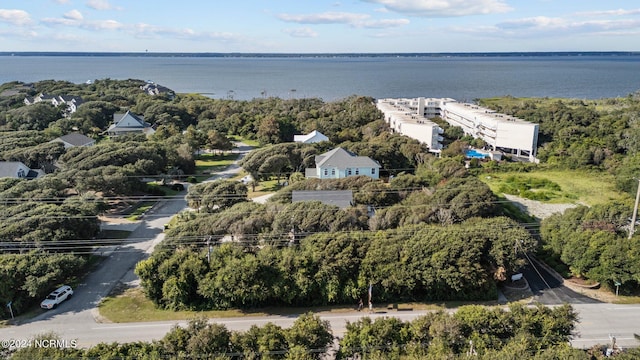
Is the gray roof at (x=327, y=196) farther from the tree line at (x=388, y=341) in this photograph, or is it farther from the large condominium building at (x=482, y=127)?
the large condominium building at (x=482, y=127)

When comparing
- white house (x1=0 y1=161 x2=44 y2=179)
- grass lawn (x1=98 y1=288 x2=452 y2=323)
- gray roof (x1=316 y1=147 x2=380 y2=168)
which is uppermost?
gray roof (x1=316 y1=147 x2=380 y2=168)

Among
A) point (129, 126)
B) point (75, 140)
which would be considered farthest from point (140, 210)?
point (129, 126)

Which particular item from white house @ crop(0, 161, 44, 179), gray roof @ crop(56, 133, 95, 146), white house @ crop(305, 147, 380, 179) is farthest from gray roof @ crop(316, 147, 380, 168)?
gray roof @ crop(56, 133, 95, 146)

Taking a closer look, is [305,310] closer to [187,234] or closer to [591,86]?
[187,234]

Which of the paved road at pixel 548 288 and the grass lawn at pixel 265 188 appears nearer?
the paved road at pixel 548 288

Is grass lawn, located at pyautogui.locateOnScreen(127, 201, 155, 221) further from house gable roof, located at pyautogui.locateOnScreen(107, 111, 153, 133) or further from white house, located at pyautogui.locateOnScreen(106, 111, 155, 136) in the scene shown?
house gable roof, located at pyautogui.locateOnScreen(107, 111, 153, 133)

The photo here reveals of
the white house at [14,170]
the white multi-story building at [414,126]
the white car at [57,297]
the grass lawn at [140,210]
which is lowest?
the white car at [57,297]

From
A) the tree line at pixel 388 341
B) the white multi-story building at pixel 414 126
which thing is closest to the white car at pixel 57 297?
the tree line at pixel 388 341
